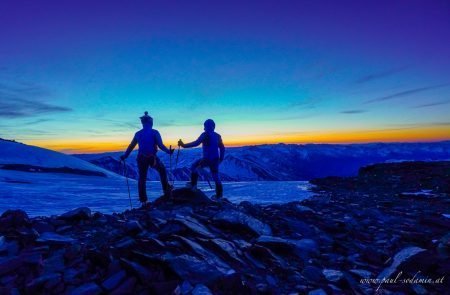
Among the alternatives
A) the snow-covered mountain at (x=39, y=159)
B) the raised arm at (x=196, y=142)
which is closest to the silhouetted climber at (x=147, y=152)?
the raised arm at (x=196, y=142)

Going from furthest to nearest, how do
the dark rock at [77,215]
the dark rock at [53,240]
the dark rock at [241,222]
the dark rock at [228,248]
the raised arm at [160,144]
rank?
1. the raised arm at [160,144]
2. the dark rock at [77,215]
3. the dark rock at [241,222]
4. the dark rock at [53,240]
5. the dark rock at [228,248]

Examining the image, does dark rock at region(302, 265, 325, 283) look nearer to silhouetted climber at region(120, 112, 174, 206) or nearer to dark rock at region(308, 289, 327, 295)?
dark rock at region(308, 289, 327, 295)

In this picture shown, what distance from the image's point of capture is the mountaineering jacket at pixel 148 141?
12625 mm

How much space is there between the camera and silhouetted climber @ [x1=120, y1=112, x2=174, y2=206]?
12578 millimetres

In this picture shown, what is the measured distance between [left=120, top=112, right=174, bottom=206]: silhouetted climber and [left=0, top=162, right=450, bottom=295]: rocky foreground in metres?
2.57

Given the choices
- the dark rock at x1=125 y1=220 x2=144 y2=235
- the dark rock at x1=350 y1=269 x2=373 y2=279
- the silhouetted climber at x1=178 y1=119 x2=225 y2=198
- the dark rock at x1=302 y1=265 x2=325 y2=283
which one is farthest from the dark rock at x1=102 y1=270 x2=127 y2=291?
the silhouetted climber at x1=178 y1=119 x2=225 y2=198

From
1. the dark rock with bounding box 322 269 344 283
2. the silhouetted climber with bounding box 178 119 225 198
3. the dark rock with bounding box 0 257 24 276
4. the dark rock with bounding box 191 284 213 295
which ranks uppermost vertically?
the silhouetted climber with bounding box 178 119 225 198

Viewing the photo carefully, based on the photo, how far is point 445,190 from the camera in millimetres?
18719

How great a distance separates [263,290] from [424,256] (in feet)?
10.8

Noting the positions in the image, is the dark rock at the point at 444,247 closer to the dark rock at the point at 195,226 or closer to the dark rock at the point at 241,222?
the dark rock at the point at 241,222

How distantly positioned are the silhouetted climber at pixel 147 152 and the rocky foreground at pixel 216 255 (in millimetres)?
2571

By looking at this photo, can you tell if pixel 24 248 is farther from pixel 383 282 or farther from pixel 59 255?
pixel 383 282

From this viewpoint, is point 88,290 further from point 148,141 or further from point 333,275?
point 148,141

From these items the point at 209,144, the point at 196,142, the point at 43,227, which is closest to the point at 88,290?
the point at 43,227
